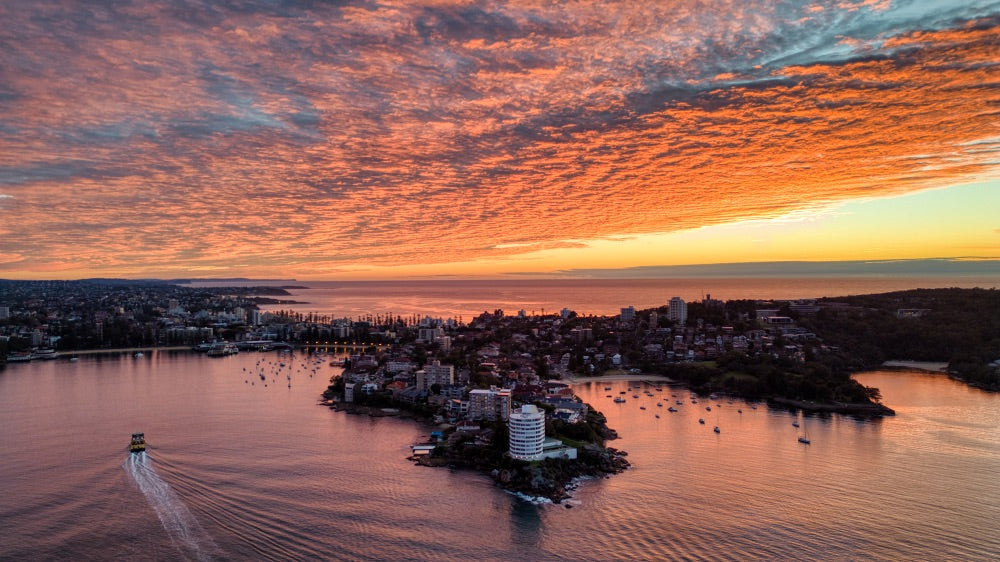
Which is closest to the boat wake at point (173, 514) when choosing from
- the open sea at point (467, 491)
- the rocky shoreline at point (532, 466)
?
the open sea at point (467, 491)

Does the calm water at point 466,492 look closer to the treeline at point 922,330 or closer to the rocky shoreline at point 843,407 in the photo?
the rocky shoreline at point 843,407

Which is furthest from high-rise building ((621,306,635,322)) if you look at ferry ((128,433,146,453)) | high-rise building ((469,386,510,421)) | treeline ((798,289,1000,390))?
ferry ((128,433,146,453))

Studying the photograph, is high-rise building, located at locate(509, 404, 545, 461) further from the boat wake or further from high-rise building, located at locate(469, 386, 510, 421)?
the boat wake

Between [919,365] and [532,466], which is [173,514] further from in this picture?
[919,365]

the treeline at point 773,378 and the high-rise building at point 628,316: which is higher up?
the high-rise building at point 628,316

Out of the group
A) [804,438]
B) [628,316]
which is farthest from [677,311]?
[804,438]

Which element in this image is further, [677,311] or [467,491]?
[677,311]

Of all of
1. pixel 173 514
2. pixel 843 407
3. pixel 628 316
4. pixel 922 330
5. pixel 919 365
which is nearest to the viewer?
pixel 173 514
